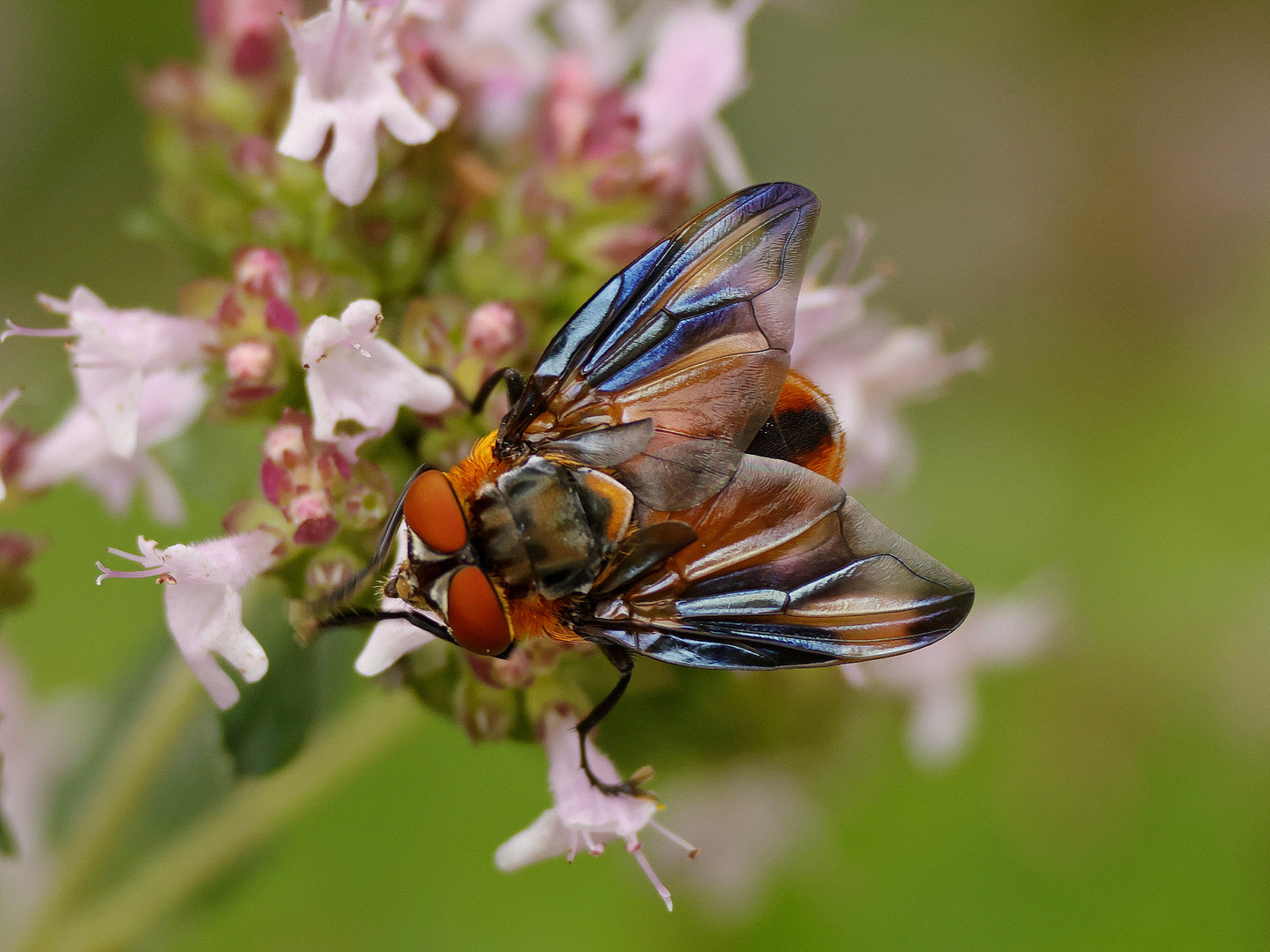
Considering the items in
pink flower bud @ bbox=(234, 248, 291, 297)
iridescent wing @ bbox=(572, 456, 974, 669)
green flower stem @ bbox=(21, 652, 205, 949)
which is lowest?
green flower stem @ bbox=(21, 652, 205, 949)

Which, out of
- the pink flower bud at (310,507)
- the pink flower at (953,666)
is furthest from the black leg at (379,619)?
the pink flower at (953,666)

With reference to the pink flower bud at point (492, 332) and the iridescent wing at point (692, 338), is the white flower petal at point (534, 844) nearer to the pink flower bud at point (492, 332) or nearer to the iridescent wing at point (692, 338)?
the iridescent wing at point (692, 338)

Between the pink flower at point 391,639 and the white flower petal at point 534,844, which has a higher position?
the pink flower at point 391,639

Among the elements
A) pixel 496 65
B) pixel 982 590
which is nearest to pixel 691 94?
pixel 496 65

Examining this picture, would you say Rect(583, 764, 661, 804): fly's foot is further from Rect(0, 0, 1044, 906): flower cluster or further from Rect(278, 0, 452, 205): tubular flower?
Rect(278, 0, 452, 205): tubular flower

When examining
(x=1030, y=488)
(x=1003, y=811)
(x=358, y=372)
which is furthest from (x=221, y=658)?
(x=1030, y=488)

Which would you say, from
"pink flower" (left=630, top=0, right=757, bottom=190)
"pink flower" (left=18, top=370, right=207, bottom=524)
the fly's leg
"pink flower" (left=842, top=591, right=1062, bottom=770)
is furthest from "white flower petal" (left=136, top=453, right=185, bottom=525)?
"pink flower" (left=842, top=591, right=1062, bottom=770)
